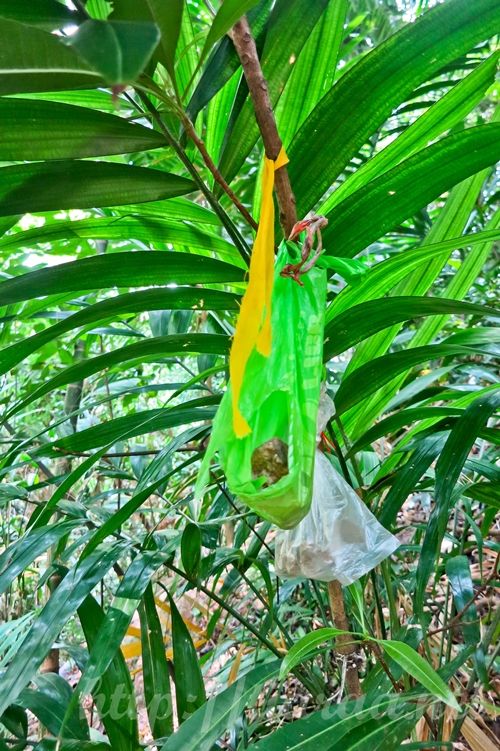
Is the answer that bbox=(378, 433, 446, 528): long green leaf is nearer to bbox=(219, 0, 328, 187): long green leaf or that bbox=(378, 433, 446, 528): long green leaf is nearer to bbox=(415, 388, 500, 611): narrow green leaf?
bbox=(415, 388, 500, 611): narrow green leaf

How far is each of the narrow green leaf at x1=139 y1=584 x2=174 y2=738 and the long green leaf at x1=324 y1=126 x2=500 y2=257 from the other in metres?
0.46

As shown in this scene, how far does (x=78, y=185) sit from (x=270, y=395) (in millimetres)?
222

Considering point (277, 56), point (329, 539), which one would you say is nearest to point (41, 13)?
point (277, 56)

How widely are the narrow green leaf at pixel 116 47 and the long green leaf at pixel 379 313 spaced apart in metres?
0.31

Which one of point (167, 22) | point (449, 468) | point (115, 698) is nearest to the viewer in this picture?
point (167, 22)

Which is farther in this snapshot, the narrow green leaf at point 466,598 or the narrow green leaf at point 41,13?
the narrow green leaf at point 466,598

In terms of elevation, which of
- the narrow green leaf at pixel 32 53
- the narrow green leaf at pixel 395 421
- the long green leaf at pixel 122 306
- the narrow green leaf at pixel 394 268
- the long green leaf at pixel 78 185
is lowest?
the narrow green leaf at pixel 395 421

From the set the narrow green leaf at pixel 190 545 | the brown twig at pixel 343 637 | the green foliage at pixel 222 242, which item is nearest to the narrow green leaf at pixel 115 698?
the green foliage at pixel 222 242

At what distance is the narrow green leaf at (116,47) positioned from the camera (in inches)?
8.1

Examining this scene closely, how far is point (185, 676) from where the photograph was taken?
68cm

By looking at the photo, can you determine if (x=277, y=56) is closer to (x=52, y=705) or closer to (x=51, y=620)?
(x=51, y=620)

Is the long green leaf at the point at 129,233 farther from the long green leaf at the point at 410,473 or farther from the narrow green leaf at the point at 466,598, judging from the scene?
the narrow green leaf at the point at 466,598

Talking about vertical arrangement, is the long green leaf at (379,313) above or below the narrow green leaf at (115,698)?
above

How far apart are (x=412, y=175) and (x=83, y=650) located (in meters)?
0.77
